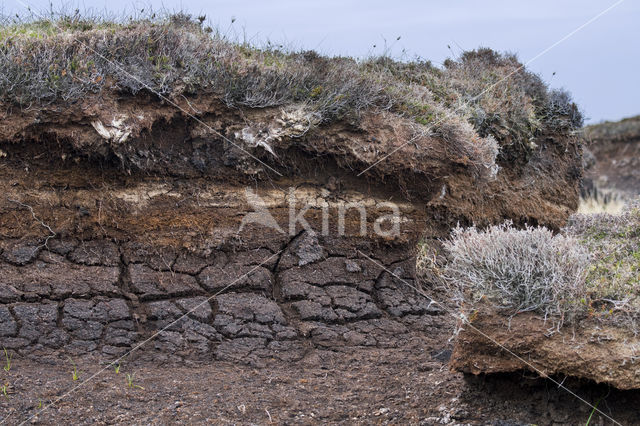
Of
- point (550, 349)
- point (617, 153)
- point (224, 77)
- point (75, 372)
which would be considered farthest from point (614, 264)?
point (617, 153)

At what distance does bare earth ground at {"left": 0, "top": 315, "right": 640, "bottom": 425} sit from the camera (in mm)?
4305

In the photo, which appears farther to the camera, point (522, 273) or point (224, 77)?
point (224, 77)

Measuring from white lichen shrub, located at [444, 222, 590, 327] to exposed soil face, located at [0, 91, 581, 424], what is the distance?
0.82 m

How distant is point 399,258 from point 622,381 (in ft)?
11.2

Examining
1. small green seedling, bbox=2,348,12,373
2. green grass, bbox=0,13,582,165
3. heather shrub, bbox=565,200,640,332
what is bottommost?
small green seedling, bbox=2,348,12,373

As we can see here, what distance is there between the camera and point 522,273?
4.39 m

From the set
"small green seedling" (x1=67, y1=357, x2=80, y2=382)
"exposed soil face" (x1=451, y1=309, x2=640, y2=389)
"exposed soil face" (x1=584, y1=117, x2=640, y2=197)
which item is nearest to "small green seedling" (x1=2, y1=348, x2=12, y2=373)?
"small green seedling" (x1=67, y1=357, x2=80, y2=382)

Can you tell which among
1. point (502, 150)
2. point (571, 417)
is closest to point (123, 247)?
point (571, 417)

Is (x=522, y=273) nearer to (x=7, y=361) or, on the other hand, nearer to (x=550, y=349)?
(x=550, y=349)

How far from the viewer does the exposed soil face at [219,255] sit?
5.50 meters

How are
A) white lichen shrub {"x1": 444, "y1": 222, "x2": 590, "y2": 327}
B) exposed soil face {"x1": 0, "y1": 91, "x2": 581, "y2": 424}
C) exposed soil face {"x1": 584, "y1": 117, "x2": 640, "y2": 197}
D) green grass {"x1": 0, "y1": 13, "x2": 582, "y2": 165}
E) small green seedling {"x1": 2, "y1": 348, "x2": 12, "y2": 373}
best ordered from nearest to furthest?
white lichen shrub {"x1": 444, "y1": 222, "x2": 590, "y2": 327}, small green seedling {"x1": 2, "y1": 348, "x2": 12, "y2": 373}, exposed soil face {"x1": 0, "y1": 91, "x2": 581, "y2": 424}, green grass {"x1": 0, "y1": 13, "x2": 582, "y2": 165}, exposed soil face {"x1": 584, "y1": 117, "x2": 640, "y2": 197}

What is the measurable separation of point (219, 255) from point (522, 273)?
121 inches

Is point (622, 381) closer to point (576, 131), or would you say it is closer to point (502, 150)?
point (502, 150)

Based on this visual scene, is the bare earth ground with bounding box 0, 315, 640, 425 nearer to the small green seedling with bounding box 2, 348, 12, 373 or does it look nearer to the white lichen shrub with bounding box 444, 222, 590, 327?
the small green seedling with bounding box 2, 348, 12, 373
